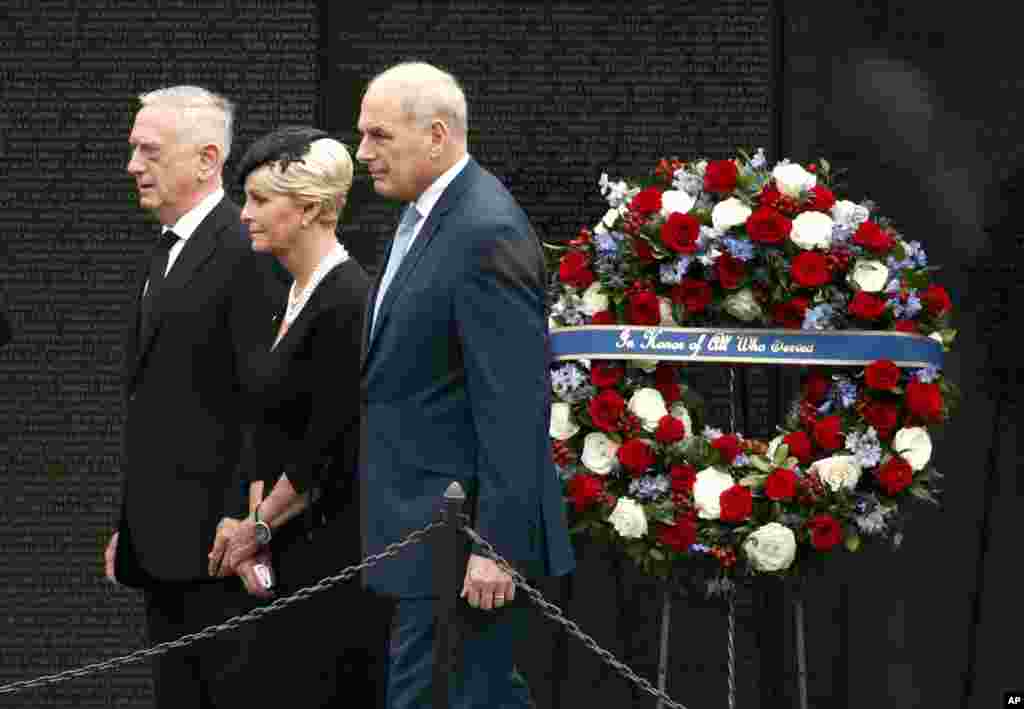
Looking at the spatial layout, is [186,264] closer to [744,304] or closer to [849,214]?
[744,304]

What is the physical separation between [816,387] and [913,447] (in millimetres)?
373

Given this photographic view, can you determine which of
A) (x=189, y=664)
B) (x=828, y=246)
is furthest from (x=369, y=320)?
(x=828, y=246)

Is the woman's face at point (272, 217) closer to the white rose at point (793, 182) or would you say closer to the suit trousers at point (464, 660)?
the suit trousers at point (464, 660)

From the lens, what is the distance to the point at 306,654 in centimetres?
545

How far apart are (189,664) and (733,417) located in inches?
80.5

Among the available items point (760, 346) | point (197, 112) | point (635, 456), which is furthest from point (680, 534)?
point (197, 112)

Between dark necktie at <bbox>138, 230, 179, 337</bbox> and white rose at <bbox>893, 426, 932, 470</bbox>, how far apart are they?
2.32 m

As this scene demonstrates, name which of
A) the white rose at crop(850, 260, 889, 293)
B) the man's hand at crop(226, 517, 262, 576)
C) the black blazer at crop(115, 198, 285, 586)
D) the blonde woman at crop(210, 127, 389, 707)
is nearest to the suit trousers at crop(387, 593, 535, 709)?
the blonde woman at crop(210, 127, 389, 707)

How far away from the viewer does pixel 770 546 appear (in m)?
6.35

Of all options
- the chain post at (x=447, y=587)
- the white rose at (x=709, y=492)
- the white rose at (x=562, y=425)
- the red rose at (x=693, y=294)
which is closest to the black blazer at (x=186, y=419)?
the chain post at (x=447, y=587)

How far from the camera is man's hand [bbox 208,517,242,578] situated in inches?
216

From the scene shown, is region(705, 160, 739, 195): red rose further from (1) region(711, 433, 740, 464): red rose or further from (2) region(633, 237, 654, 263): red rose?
(1) region(711, 433, 740, 464): red rose

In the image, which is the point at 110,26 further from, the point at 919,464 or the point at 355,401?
the point at 919,464

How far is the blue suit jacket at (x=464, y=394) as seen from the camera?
484cm
